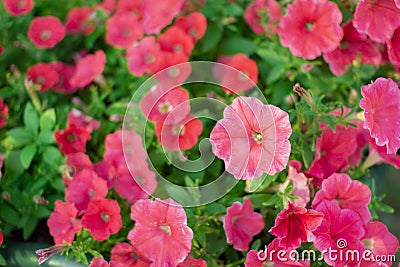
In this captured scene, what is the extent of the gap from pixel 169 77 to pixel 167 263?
0.41 metres

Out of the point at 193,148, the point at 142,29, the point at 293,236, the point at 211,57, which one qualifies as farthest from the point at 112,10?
the point at 293,236

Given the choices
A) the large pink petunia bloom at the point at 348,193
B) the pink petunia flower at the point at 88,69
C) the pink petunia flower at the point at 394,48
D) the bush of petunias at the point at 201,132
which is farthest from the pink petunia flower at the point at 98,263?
the pink petunia flower at the point at 394,48

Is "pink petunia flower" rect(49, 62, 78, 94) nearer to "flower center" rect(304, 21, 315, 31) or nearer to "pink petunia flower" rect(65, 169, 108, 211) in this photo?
"pink petunia flower" rect(65, 169, 108, 211)

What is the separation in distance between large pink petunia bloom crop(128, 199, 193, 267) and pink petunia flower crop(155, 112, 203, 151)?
174 millimetres

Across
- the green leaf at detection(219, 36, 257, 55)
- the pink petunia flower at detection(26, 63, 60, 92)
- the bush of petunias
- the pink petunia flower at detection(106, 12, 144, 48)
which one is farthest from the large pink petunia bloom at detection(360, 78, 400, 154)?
the pink petunia flower at detection(26, 63, 60, 92)

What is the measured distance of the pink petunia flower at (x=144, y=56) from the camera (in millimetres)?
1086

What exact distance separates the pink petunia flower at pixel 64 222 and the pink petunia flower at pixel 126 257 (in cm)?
9

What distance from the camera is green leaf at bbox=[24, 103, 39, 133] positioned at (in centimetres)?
104

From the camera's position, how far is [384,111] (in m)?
0.77

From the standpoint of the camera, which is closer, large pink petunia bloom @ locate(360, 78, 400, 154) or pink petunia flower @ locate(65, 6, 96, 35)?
large pink petunia bloom @ locate(360, 78, 400, 154)

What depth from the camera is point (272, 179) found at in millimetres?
830

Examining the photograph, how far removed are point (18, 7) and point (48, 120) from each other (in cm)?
31

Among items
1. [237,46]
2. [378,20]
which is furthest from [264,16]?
[378,20]

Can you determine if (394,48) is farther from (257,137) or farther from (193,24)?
(193,24)
